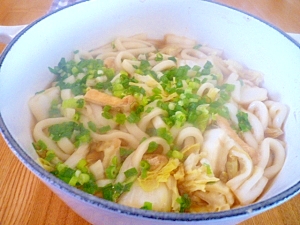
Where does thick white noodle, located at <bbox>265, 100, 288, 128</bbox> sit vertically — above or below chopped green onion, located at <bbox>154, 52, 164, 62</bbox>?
above

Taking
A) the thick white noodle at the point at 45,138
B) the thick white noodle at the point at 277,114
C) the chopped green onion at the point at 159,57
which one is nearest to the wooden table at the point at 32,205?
the thick white noodle at the point at 45,138

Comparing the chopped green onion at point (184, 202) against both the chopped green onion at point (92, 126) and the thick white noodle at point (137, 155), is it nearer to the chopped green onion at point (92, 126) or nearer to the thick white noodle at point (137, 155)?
the thick white noodle at point (137, 155)

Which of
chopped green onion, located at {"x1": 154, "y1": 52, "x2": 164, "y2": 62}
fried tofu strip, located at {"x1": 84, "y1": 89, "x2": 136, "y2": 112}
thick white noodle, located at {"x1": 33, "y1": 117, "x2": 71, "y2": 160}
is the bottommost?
thick white noodle, located at {"x1": 33, "y1": 117, "x2": 71, "y2": 160}

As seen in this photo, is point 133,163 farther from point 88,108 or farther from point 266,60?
point 266,60

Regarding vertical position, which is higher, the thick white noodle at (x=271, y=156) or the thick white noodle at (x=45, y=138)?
the thick white noodle at (x=271, y=156)

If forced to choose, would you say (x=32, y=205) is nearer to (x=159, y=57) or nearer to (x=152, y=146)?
(x=152, y=146)

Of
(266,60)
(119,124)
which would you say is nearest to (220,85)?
(266,60)

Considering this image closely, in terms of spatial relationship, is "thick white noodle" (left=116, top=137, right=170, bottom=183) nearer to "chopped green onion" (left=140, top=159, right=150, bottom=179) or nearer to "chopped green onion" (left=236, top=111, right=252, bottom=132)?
"chopped green onion" (left=140, top=159, right=150, bottom=179)

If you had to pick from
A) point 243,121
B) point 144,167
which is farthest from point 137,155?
point 243,121

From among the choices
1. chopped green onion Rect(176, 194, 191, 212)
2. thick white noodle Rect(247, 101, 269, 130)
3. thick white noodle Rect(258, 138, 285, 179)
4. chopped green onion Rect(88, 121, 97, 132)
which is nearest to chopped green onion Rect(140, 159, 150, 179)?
chopped green onion Rect(176, 194, 191, 212)
